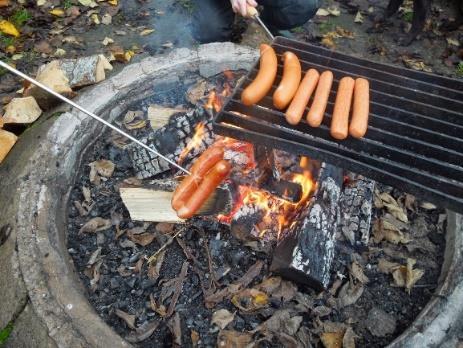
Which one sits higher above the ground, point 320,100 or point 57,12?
point 320,100

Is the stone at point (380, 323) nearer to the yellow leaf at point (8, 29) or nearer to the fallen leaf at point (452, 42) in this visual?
the fallen leaf at point (452, 42)

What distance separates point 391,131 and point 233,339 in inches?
75.0

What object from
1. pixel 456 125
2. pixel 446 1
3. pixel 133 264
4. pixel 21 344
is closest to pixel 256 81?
pixel 456 125

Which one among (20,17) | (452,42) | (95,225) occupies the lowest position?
(95,225)

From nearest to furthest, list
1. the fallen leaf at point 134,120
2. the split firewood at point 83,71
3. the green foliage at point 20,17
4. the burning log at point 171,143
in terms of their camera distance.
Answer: the burning log at point 171,143
the fallen leaf at point 134,120
the split firewood at point 83,71
the green foliage at point 20,17

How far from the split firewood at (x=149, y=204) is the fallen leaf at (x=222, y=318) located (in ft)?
2.85

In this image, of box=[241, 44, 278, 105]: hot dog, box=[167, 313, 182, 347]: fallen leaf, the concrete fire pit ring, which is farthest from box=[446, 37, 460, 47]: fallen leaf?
box=[167, 313, 182, 347]: fallen leaf

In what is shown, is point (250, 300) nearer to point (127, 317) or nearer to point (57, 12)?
point (127, 317)

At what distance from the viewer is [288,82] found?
3043mm

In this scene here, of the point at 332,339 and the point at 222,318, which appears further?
the point at 222,318

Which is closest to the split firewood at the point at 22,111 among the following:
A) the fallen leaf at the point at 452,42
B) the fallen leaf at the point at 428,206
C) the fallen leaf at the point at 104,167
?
the fallen leaf at the point at 104,167

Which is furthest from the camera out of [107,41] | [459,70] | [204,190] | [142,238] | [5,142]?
[107,41]

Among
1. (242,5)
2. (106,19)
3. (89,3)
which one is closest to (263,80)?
(242,5)

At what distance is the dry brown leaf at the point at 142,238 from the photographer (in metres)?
3.53
